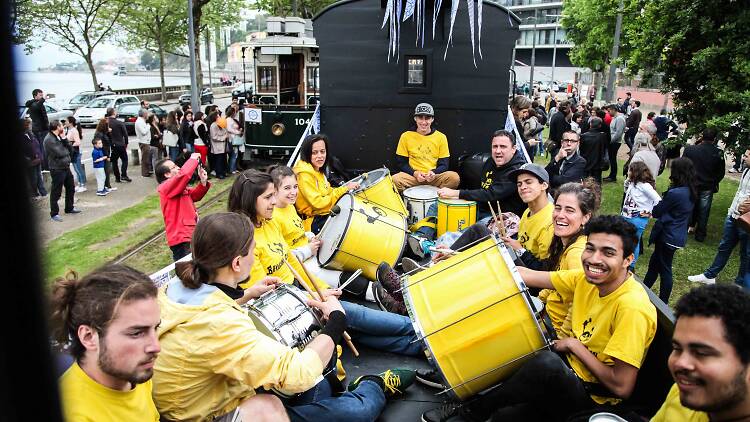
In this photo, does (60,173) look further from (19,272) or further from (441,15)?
(19,272)

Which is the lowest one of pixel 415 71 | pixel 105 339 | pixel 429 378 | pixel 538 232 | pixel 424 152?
pixel 429 378

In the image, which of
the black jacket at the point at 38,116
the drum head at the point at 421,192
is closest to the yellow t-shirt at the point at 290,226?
the drum head at the point at 421,192

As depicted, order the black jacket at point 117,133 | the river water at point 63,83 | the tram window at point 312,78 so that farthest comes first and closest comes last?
the tram window at point 312,78
the black jacket at point 117,133
the river water at point 63,83

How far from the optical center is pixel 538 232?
477 cm

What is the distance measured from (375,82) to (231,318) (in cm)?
665

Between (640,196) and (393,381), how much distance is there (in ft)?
15.2

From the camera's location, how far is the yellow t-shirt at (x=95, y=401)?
7.31 feet

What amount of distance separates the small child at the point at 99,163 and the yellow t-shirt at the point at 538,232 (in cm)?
997

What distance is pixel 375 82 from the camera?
880 cm

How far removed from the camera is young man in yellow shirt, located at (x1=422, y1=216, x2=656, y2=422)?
2.96 metres

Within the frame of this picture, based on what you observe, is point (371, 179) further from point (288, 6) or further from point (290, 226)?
point (288, 6)

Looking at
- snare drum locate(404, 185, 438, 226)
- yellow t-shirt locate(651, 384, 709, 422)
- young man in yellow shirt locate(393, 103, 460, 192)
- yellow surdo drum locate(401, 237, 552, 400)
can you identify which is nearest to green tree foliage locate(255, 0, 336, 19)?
young man in yellow shirt locate(393, 103, 460, 192)

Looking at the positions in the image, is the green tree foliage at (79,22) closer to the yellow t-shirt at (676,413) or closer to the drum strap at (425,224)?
the drum strap at (425,224)

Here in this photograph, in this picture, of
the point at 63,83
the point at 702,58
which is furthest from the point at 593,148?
the point at 63,83
